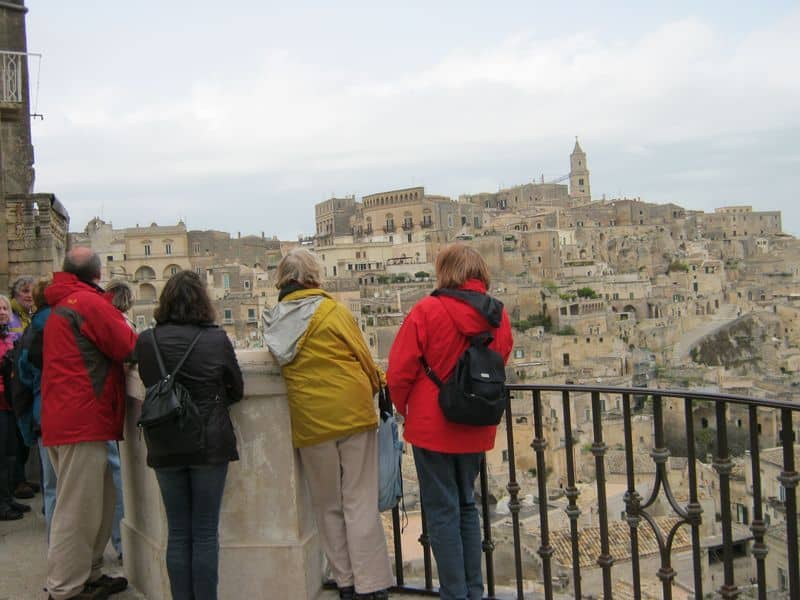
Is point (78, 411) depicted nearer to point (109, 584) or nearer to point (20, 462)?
point (109, 584)

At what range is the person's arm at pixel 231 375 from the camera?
125 inches

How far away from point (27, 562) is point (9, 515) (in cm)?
75

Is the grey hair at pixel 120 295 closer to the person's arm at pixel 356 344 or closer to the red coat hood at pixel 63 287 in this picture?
the red coat hood at pixel 63 287

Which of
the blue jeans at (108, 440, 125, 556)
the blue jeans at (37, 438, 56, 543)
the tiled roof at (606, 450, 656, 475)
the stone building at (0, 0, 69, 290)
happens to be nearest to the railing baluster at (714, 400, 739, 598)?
the blue jeans at (108, 440, 125, 556)

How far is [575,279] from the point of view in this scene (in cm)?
6531

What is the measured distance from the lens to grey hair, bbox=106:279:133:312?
3961mm

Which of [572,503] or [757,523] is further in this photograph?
[572,503]

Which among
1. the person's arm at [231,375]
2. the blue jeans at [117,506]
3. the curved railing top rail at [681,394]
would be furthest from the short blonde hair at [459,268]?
the blue jeans at [117,506]

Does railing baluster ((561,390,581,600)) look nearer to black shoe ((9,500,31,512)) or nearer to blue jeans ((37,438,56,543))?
blue jeans ((37,438,56,543))

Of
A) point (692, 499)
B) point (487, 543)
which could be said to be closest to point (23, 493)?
point (487, 543)

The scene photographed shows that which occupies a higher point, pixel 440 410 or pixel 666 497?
pixel 440 410

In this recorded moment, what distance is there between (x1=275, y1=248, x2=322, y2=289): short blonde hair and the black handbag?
0.51m

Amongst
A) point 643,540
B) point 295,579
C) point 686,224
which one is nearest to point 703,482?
point 643,540

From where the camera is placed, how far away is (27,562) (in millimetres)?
4250
